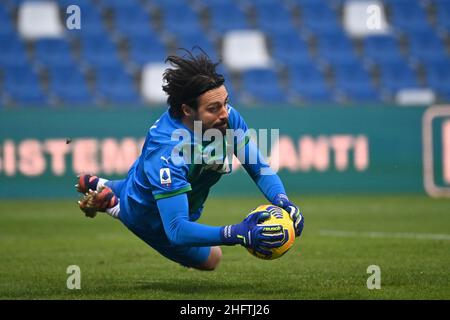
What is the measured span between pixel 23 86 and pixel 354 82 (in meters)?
7.80

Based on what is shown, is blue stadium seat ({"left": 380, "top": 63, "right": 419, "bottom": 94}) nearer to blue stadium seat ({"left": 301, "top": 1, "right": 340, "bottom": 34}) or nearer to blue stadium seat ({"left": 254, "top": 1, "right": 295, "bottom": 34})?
blue stadium seat ({"left": 301, "top": 1, "right": 340, "bottom": 34})

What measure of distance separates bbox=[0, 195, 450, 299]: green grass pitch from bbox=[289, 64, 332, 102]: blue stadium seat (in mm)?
6150

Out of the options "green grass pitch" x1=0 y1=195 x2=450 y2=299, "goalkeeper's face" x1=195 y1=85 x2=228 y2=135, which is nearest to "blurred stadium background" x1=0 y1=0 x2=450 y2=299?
"green grass pitch" x1=0 y1=195 x2=450 y2=299

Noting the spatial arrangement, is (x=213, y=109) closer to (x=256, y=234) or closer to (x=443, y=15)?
(x=256, y=234)

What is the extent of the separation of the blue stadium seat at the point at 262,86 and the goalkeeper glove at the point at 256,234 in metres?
15.5

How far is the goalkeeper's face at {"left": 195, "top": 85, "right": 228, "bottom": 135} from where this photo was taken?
713cm

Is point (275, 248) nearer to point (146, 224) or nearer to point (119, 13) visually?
point (146, 224)

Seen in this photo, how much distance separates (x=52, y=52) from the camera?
2269 centimetres

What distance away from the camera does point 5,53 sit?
73.5ft

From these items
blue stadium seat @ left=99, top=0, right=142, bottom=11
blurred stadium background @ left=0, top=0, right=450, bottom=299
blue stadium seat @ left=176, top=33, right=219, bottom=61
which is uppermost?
blue stadium seat @ left=99, top=0, right=142, bottom=11

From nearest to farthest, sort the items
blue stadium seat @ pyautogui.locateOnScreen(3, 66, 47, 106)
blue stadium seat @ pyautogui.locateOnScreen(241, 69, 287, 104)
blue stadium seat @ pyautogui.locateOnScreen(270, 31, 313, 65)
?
blue stadium seat @ pyautogui.locateOnScreen(3, 66, 47, 106) < blue stadium seat @ pyautogui.locateOnScreen(241, 69, 287, 104) < blue stadium seat @ pyautogui.locateOnScreen(270, 31, 313, 65)

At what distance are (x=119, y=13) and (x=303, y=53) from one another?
15.5ft

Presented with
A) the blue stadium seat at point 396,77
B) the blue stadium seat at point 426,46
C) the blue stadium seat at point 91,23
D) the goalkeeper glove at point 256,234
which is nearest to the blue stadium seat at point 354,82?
the blue stadium seat at point 396,77

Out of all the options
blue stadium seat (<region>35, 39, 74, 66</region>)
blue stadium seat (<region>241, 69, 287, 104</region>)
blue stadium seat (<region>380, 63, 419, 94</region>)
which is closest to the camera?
blue stadium seat (<region>241, 69, 287, 104</region>)
